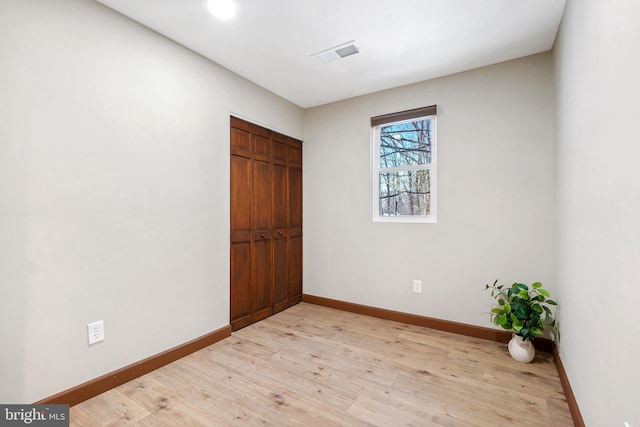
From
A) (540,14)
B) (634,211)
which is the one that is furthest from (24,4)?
(540,14)

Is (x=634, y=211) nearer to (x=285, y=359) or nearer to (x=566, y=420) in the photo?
(x=566, y=420)

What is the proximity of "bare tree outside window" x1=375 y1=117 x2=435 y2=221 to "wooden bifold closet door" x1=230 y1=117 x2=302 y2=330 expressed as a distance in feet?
3.68

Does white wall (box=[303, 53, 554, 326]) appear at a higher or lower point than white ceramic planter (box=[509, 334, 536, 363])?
higher

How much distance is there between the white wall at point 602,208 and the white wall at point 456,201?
0.54m

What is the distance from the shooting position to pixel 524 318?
2225mm

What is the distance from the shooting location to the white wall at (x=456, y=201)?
245 centimetres

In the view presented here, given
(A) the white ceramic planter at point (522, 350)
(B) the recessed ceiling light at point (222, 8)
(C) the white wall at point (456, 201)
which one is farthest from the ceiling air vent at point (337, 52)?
(A) the white ceramic planter at point (522, 350)

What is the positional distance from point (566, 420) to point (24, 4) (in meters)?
3.78

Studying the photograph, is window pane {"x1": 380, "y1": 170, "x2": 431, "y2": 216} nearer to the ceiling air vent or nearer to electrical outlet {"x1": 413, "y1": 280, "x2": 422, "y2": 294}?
electrical outlet {"x1": 413, "y1": 280, "x2": 422, "y2": 294}

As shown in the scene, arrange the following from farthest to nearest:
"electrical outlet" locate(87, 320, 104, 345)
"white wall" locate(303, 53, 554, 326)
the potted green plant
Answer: "white wall" locate(303, 53, 554, 326) → the potted green plant → "electrical outlet" locate(87, 320, 104, 345)

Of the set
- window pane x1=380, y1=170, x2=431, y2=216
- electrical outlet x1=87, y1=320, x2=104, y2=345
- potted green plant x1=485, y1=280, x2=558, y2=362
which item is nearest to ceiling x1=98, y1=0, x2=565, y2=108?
window pane x1=380, y1=170, x2=431, y2=216

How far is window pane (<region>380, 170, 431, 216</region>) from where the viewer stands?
301 centimetres

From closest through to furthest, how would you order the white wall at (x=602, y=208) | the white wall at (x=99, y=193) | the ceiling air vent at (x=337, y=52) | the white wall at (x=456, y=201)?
the white wall at (x=602, y=208)
the white wall at (x=99, y=193)
the ceiling air vent at (x=337, y=52)
the white wall at (x=456, y=201)

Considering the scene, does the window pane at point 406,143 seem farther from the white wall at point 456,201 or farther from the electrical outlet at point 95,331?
the electrical outlet at point 95,331
